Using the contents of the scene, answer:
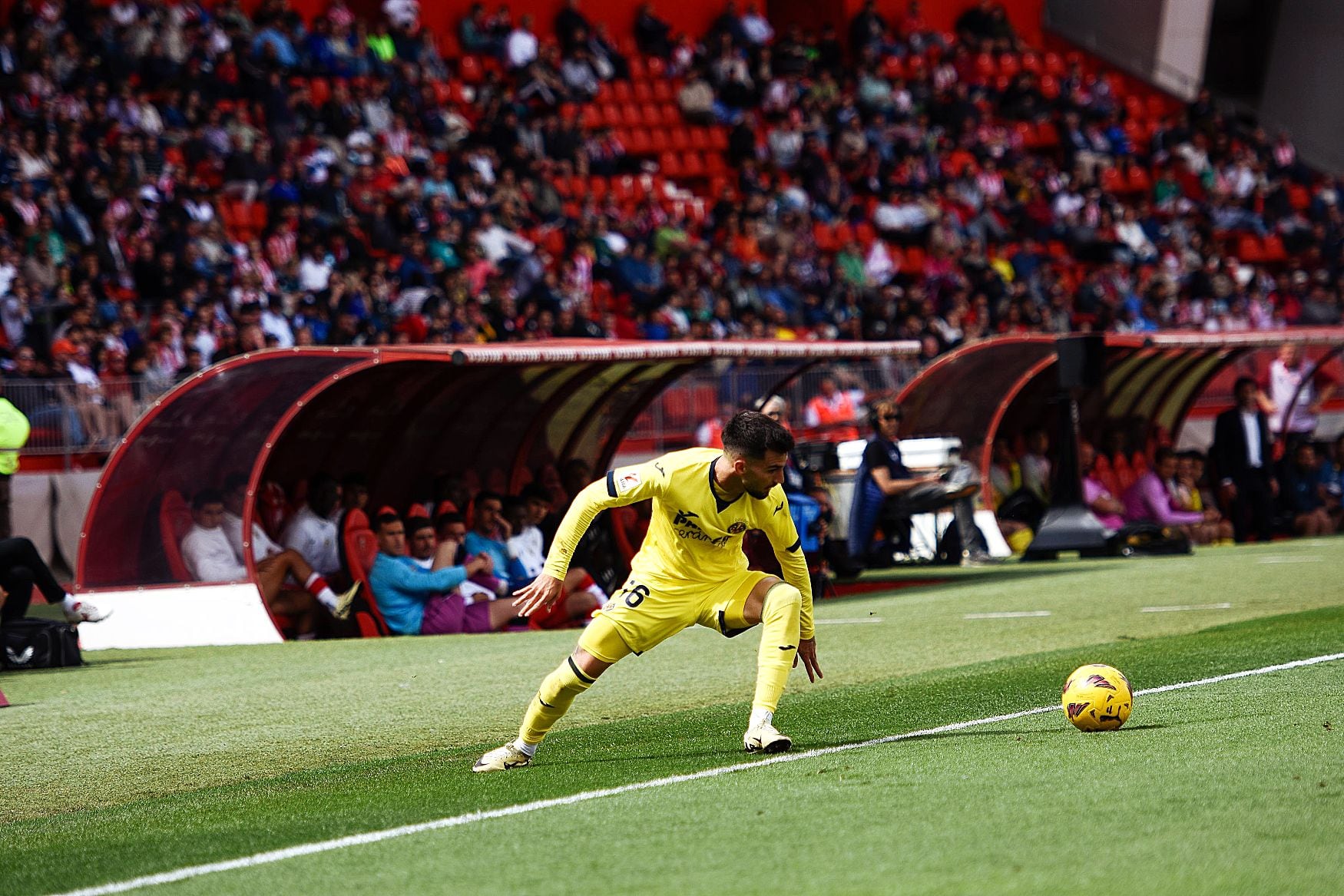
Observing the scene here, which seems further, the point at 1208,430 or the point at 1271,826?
the point at 1208,430

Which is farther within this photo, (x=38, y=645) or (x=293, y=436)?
(x=293, y=436)

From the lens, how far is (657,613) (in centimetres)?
769

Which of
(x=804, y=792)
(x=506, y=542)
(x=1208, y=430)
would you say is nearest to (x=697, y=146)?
(x=1208, y=430)

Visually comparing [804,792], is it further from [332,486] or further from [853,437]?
[853,437]

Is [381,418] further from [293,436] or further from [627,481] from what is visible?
[627,481]

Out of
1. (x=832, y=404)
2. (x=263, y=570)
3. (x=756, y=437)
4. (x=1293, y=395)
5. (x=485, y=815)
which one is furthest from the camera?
(x=1293, y=395)

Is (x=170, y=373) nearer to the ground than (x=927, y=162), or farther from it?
nearer to the ground

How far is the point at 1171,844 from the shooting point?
531 centimetres

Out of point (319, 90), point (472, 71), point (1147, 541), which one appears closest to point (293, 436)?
point (1147, 541)

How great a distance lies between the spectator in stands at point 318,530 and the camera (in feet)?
48.7

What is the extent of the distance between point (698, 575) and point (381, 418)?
27.0ft

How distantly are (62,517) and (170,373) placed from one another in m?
1.99

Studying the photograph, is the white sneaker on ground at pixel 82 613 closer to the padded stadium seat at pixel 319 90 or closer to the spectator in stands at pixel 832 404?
the spectator in stands at pixel 832 404

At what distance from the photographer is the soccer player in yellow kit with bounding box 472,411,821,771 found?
749 cm
